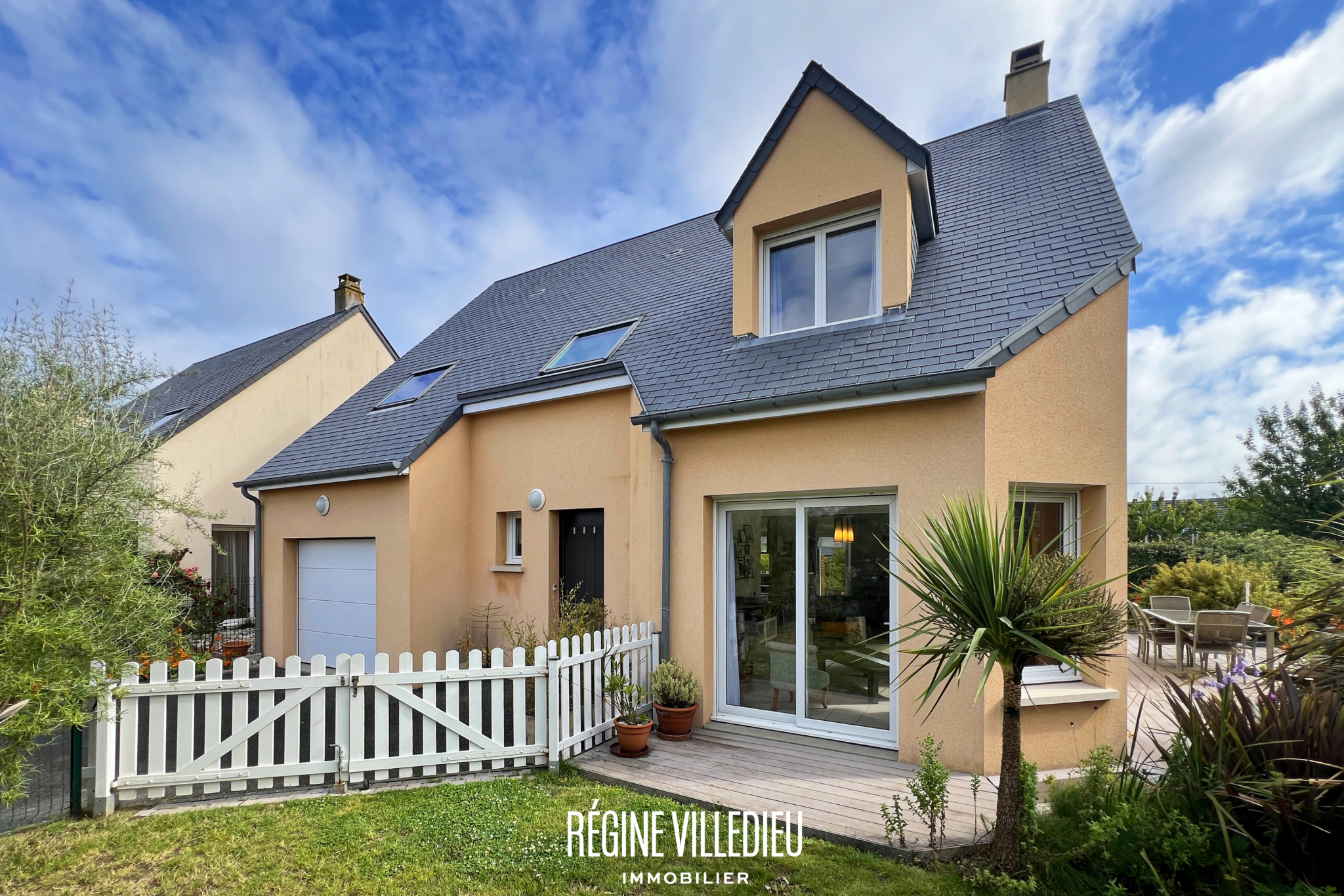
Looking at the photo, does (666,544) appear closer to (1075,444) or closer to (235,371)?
(1075,444)

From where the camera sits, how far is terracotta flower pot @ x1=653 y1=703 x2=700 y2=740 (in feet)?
21.8

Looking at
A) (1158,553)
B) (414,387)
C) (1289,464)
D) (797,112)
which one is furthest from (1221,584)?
(414,387)

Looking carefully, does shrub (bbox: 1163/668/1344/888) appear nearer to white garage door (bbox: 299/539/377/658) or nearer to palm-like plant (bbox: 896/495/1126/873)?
palm-like plant (bbox: 896/495/1126/873)

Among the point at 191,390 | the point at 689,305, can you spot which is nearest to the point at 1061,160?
the point at 689,305

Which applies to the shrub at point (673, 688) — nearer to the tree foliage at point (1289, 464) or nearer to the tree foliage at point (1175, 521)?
the tree foliage at point (1175, 521)

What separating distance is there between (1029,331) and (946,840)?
14.7ft

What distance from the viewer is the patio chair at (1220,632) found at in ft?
28.6

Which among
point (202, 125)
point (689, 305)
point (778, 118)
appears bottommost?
point (689, 305)

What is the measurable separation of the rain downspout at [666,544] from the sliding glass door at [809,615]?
0.61 metres

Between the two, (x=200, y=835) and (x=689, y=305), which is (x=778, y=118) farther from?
(x=200, y=835)

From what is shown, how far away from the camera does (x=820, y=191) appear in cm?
762

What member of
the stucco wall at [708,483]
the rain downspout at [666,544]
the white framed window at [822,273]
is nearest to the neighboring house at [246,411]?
the stucco wall at [708,483]

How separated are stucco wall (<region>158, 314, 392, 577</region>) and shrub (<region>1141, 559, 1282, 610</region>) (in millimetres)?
21791

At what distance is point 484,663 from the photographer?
30.8 feet
